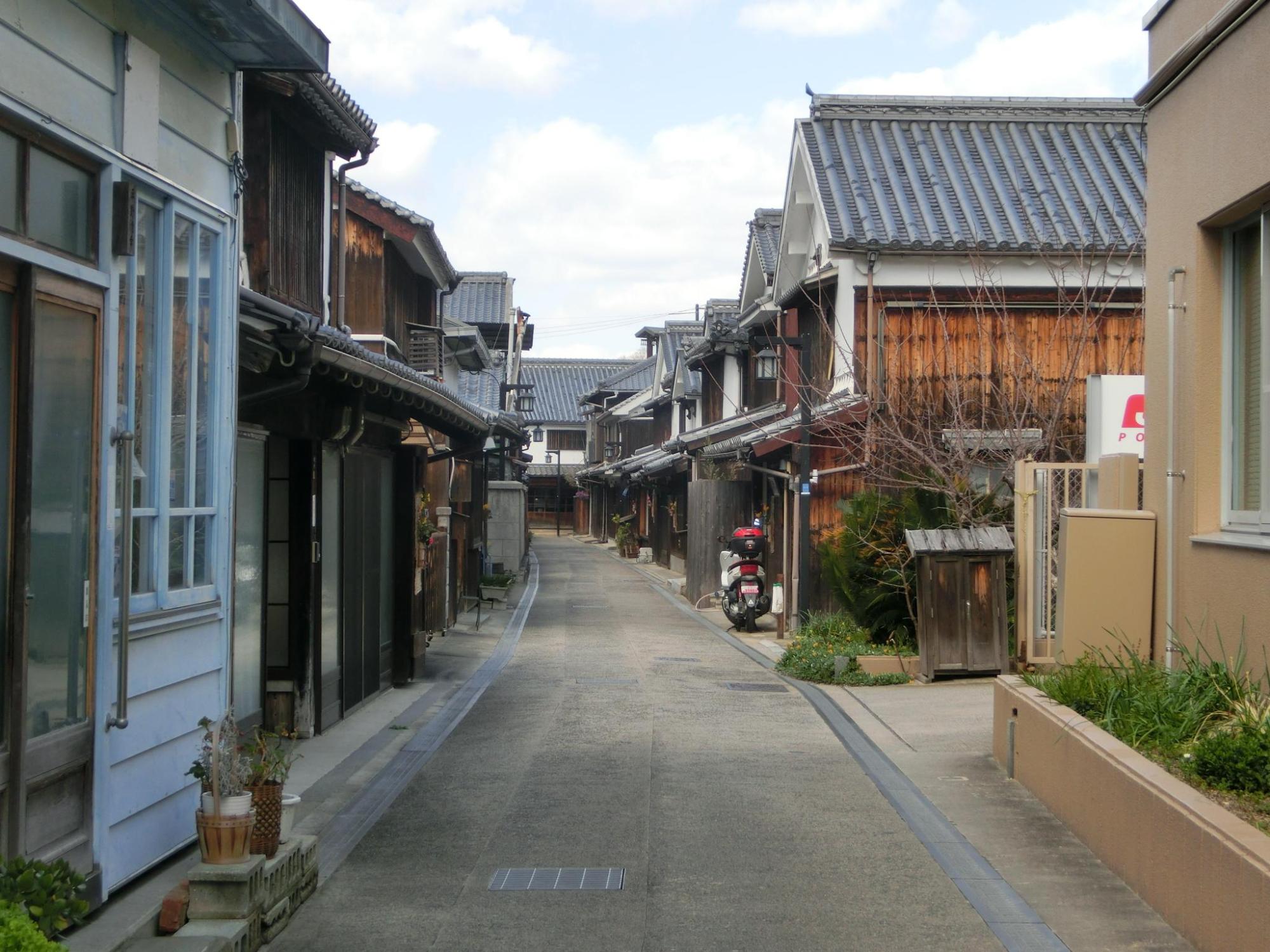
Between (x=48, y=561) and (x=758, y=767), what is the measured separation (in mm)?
5969

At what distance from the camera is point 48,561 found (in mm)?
5398

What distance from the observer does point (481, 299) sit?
125 ft

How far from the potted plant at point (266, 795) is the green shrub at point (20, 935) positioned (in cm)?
202

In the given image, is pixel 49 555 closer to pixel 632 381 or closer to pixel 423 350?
pixel 423 350

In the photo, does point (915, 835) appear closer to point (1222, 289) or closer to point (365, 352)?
point (1222, 289)

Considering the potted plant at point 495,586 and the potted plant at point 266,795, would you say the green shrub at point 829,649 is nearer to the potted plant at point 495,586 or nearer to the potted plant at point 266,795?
the potted plant at point 266,795

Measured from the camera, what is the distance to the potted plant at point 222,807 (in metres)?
5.70

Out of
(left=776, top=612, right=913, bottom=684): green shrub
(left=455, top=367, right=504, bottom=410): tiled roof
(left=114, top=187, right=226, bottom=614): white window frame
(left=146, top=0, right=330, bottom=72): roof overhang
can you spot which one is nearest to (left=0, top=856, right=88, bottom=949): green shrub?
(left=114, top=187, right=226, bottom=614): white window frame

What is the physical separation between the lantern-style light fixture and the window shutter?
5.63m

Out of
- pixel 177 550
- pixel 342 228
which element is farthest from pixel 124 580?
pixel 342 228

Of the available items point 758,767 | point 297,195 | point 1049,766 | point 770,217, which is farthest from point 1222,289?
point 770,217

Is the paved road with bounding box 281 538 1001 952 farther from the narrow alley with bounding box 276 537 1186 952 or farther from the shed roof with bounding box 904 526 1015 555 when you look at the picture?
the shed roof with bounding box 904 526 1015 555

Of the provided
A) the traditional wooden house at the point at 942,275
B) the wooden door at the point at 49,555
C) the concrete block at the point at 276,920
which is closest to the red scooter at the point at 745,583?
the traditional wooden house at the point at 942,275

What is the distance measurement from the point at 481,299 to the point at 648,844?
31863 mm
